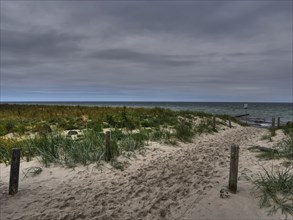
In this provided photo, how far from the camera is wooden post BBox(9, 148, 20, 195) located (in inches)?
291

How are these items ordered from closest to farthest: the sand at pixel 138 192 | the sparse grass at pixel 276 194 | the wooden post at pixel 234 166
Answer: the sparse grass at pixel 276 194 → the sand at pixel 138 192 → the wooden post at pixel 234 166

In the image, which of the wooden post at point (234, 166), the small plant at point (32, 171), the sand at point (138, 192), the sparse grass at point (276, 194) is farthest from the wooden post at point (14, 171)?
the sparse grass at point (276, 194)

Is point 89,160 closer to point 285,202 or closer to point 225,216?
point 225,216

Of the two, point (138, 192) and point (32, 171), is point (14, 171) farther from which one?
point (138, 192)

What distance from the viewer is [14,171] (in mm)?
7453

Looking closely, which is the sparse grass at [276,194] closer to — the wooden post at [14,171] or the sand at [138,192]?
the sand at [138,192]

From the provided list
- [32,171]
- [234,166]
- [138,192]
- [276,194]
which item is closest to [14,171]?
[32,171]

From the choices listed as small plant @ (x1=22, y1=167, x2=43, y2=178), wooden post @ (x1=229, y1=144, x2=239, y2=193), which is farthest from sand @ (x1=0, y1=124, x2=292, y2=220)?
wooden post @ (x1=229, y1=144, x2=239, y2=193)

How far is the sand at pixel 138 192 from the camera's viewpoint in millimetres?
6406

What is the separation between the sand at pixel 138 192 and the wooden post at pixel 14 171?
0.19 m

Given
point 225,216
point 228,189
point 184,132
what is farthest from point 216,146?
point 225,216

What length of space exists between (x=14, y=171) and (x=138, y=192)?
3.23m

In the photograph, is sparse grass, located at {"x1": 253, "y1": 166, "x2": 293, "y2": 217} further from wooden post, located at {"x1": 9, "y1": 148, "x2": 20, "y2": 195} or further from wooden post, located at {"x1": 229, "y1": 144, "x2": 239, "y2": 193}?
wooden post, located at {"x1": 9, "y1": 148, "x2": 20, "y2": 195}

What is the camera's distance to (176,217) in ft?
20.4
